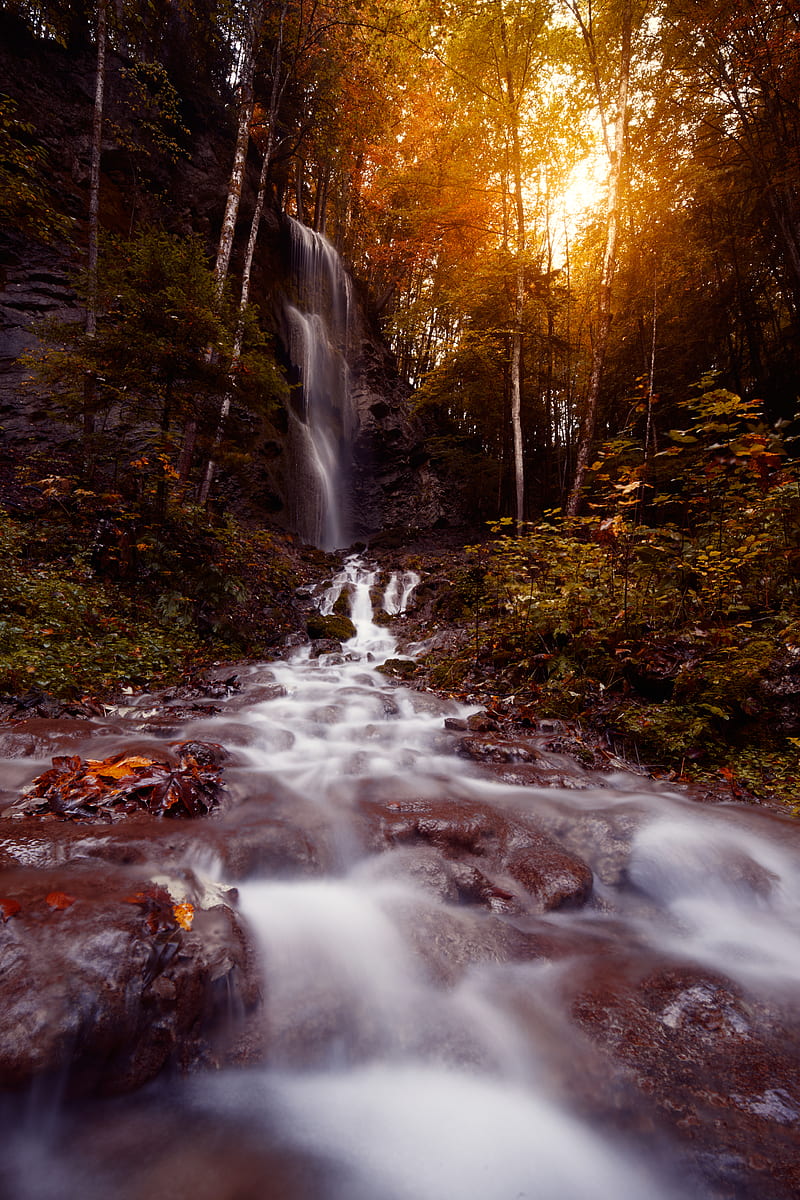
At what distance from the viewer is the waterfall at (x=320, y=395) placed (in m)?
16.4

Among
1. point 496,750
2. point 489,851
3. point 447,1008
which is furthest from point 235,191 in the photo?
point 447,1008

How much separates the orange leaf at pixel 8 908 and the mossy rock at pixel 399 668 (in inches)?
236

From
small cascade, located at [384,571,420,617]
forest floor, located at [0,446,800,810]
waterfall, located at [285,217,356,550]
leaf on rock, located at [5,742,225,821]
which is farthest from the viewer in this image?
waterfall, located at [285,217,356,550]

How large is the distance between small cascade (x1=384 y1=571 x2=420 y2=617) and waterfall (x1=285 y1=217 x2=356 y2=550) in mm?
4371

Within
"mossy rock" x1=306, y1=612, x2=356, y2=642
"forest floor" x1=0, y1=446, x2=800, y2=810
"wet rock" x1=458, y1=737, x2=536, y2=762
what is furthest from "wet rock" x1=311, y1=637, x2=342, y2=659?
"wet rock" x1=458, y1=737, x2=536, y2=762

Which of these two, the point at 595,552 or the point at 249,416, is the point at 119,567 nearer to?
the point at 595,552

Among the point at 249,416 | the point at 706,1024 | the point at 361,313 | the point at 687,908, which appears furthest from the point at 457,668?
the point at 361,313

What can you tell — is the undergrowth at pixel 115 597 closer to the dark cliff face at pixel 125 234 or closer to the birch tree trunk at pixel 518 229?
the dark cliff face at pixel 125 234

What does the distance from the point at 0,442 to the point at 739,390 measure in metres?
16.1

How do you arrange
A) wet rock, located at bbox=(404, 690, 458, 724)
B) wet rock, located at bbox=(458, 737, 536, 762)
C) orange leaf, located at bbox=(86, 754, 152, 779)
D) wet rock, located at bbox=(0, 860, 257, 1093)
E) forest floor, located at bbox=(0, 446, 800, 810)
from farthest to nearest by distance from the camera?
1. wet rock, located at bbox=(404, 690, 458, 724)
2. wet rock, located at bbox=(458, 737, 536, 762)
3. forest floor, located at bbox=(0, 446, 800, 810)
4. orange leaf, located at bbox=(86, 754, 152, 779)
5. wet rock, located at bbox=(0, 860, 257, 1093)

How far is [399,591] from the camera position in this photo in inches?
482

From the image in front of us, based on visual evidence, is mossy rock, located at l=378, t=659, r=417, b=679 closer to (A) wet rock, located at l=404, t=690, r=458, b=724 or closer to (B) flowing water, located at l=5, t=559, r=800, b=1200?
(A) wet rock, located at l=404, t=690, r=458, b=724

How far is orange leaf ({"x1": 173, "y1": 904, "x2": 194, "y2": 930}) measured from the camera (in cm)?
207

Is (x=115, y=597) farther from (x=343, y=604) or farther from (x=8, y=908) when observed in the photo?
(x=8, y=908)
